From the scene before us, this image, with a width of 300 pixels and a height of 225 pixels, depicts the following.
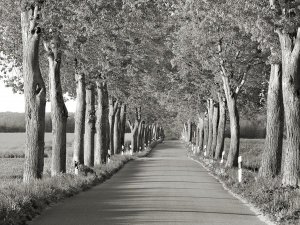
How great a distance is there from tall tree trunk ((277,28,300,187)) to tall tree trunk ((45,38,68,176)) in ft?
28.4

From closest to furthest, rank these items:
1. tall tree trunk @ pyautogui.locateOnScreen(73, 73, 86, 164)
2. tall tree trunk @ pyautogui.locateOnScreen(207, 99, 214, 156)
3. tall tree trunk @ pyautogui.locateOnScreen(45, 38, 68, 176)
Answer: tall tree trunk @ pyautogui.locateOnScreen(45, 38, 68, 176)
tall tree trunk @ pyautogui.locateOnScreen(73, 73, 86, 164)
tall tree trunk @ pyautogui.locateOnScreen(207, 99, 214, 156)

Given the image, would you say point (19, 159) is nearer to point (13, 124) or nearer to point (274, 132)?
point (274, 132)

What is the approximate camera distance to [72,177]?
74.6 ft

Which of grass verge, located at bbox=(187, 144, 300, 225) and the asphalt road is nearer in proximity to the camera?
the asphalt road

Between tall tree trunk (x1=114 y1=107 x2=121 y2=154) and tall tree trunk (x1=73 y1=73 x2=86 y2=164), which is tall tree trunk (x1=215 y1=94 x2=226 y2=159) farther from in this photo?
tall tree trunk (x1=73 y1=73 x2=86 y2=164)

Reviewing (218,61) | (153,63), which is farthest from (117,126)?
(218,61)

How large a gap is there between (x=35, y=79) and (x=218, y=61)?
18.6m

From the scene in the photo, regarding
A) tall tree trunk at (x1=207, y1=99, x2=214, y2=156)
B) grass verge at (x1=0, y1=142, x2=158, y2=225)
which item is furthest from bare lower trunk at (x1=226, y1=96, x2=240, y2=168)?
tall tree trunk at (x1=207, y1=99, x2=214, y2=156)

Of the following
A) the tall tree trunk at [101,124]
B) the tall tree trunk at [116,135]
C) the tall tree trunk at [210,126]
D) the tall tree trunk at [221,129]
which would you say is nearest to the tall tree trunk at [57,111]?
the tall tree trunk at [101,124]

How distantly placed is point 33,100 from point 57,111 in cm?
389

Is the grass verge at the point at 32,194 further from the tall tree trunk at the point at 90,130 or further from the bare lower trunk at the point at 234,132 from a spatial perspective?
the bare lower trunk at the point at 234,132

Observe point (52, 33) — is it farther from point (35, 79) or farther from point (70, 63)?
point (70, 63)

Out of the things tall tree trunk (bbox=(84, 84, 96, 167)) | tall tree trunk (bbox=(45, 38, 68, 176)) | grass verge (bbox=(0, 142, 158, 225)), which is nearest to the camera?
grass verge (bbox=(0, 142, 158, 225))

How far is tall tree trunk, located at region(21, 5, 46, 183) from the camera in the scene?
20172mm
